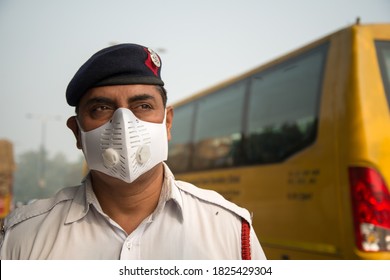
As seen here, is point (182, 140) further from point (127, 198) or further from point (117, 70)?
point (117, 70)

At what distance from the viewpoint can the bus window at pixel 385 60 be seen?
3240 mm

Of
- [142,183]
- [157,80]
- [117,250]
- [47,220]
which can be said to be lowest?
[117,250]

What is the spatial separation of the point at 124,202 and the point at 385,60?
2321 mm

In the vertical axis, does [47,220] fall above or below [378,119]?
below

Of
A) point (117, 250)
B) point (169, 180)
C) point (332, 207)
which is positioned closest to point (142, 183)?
point (169, 180)

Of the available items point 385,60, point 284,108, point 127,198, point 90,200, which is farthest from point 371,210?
point 90,200

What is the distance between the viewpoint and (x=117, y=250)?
1813 millimetres

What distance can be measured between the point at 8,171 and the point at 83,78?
382 centimetres

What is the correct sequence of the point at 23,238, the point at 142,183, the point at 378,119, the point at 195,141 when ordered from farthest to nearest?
the point at 195,141, the point at 378,119, the point at 142,183, the point at 23,238

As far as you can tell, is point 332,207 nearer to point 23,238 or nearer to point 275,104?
point 275,104

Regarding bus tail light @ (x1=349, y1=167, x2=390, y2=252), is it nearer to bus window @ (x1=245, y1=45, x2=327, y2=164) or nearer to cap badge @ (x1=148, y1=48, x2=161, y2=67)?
bus window @ (x1=245, y1=45, x2=327, y2=164)

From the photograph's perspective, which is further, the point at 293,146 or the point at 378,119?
the point at 293,146

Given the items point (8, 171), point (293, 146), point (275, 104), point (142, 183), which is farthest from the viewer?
point (8, 171)

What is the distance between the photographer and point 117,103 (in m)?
1.79
